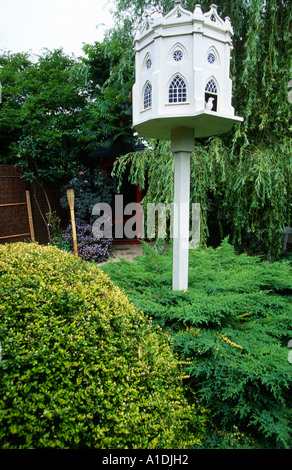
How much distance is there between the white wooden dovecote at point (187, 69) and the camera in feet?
5.94

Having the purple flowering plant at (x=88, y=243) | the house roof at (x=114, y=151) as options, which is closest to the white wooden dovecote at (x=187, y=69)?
the purple flowering plant at (x=88, y=243)

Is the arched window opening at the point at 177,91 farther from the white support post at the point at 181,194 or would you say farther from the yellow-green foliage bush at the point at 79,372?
the yellow-green foliage bush at the point at 79,372

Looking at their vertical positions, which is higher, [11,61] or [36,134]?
[11,61]

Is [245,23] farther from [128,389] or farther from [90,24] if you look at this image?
[128,389]

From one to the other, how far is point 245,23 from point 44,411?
5.45 m

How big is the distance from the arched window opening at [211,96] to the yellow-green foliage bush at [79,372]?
4.36 feet

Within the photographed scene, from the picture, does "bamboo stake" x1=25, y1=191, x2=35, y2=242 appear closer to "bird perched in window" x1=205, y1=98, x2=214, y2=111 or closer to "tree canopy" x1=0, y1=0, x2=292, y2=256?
"tree canopy" x1=0, y1=0, x2=292, y2=256

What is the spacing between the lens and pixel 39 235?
269 inches

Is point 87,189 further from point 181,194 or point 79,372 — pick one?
point 79,372

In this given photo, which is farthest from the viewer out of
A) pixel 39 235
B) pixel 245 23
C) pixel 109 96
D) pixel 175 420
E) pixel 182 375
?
pixel 39 235

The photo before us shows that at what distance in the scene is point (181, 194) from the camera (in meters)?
2.10

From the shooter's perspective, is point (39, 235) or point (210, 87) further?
point (39, 235)

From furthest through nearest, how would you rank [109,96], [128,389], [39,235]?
[39,235] < [109,96] < [128,389]

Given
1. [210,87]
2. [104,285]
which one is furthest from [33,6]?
[104,285]
